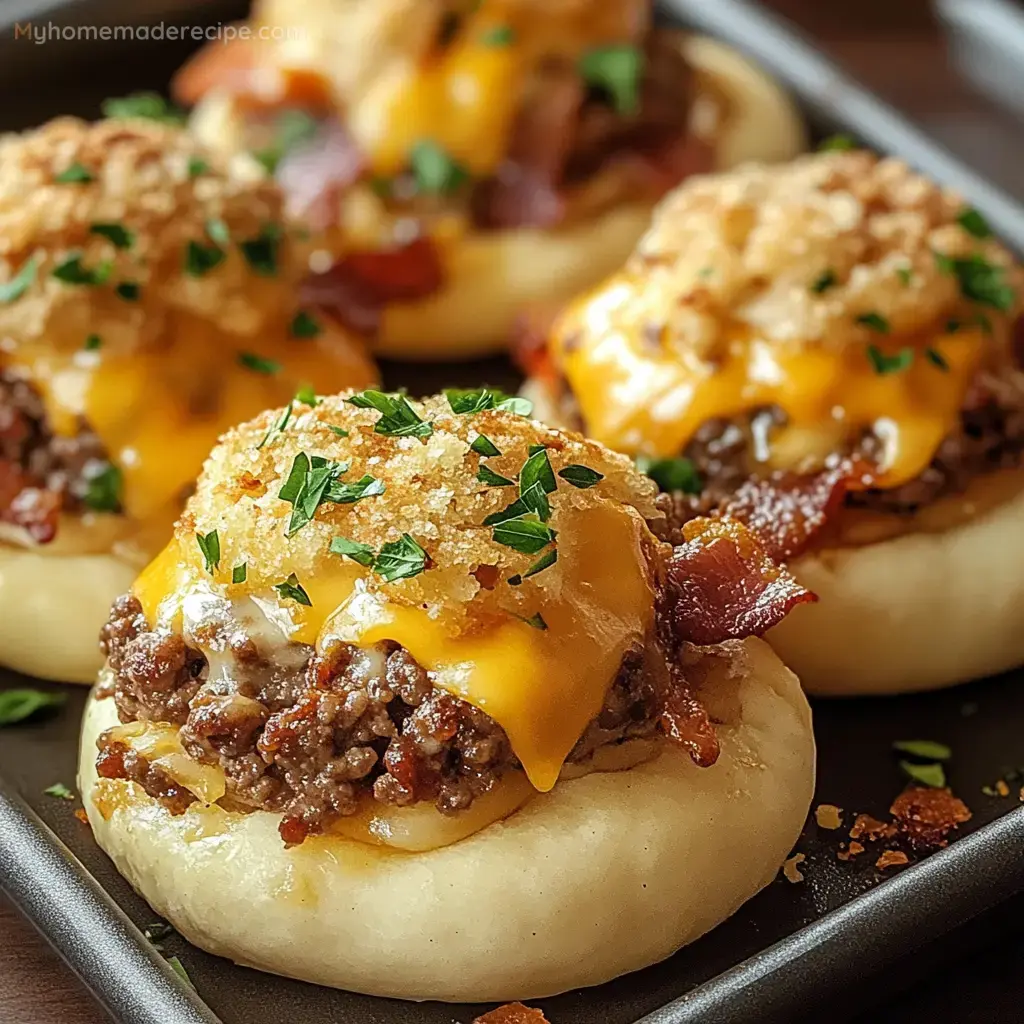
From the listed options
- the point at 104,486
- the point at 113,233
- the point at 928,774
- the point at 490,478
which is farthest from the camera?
the point at 113,233

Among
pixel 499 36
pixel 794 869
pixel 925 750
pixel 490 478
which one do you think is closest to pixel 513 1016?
pixel 794 869

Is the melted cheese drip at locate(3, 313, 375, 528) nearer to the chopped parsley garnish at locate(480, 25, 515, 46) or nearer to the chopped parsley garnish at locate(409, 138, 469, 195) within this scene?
the chopped parsley garnish at locate(409, 138, 469, 195)

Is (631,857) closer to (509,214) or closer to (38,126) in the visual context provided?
(509,214)

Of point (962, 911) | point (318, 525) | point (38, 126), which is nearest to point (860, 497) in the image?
point (962, 911)

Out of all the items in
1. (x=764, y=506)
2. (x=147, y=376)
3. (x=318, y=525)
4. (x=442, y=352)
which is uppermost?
(x=318, y=525)

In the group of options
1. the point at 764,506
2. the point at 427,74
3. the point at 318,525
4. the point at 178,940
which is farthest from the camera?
the point at 427,74

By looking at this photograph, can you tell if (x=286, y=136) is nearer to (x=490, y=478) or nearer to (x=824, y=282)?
(x=824, y=282)

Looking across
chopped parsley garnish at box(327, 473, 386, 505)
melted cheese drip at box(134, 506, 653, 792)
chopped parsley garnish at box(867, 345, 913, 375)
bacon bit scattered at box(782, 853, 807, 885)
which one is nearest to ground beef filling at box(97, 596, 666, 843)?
melted cheese drip at box(134, 506, 653, 792)
